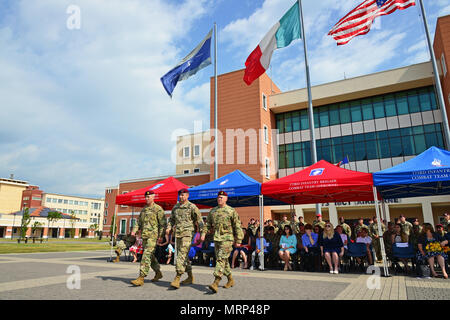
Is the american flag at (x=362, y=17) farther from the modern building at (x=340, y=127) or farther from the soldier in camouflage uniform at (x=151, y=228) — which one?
the modern building at (x=340, y=127)

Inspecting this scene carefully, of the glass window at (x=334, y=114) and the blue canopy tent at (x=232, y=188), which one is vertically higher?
the glass window at (x=334, y=114)

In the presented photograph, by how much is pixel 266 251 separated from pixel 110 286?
6298 mm

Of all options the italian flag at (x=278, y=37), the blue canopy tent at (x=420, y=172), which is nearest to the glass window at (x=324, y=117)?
the italian flag at (x=278, y=37)

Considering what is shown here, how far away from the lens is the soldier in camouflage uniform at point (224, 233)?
21.4ft

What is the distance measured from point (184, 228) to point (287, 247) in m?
5.30

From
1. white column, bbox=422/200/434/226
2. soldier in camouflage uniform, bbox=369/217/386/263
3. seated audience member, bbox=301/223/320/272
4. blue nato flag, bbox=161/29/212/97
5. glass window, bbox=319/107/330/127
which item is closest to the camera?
seated audience member, bbox=301/223/320/272

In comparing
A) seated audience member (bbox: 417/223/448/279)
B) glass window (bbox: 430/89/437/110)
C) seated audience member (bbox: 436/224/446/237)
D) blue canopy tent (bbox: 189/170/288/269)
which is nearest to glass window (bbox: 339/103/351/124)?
glass window (bbox: 430/89/437/110)

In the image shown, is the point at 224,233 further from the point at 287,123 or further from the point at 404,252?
the point at 287,123

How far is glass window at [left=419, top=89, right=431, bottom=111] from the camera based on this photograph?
29.1 meters

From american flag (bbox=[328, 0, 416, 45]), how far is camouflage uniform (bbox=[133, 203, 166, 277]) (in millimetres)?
11992

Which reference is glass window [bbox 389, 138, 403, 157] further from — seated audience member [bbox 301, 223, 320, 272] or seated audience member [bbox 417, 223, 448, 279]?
seated audience member [bbox 301, 223, 320, 272]

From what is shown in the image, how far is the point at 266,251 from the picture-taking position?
11477mm

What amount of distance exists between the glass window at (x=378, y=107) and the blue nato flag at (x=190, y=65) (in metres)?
20.5
